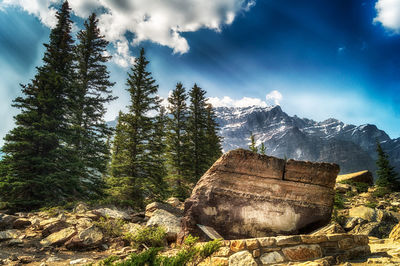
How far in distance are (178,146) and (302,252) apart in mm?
15721

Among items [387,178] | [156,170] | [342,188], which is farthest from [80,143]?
[387,178]

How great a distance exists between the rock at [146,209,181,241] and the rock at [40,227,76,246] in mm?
2424

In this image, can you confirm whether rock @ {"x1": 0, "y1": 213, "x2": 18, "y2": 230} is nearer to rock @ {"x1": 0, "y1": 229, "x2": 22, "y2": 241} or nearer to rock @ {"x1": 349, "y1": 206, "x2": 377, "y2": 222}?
rock @ {"x1": 0, "y1": 229, "x2": 22, "y2": 241}

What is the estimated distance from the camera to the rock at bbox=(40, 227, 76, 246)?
19.2ft

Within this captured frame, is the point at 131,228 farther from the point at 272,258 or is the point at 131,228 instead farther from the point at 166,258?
the point at 272,258

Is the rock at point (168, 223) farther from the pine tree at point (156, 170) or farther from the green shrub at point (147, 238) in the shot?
the pine tree at point (156, 170)

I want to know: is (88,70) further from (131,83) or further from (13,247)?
(13,247)

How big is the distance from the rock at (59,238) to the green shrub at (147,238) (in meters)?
1.76

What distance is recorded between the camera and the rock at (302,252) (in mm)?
3955

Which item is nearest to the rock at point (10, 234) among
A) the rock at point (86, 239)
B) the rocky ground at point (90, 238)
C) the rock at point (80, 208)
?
the rocky ground at point (90, 238)

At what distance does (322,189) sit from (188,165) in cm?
1359

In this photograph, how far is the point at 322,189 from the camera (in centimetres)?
691

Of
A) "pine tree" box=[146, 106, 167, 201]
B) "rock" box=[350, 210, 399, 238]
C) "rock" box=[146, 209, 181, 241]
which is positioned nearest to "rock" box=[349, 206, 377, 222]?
"rock" box=[350, 210, 399, 238]

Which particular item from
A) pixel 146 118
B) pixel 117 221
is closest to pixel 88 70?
pixel 146 118
